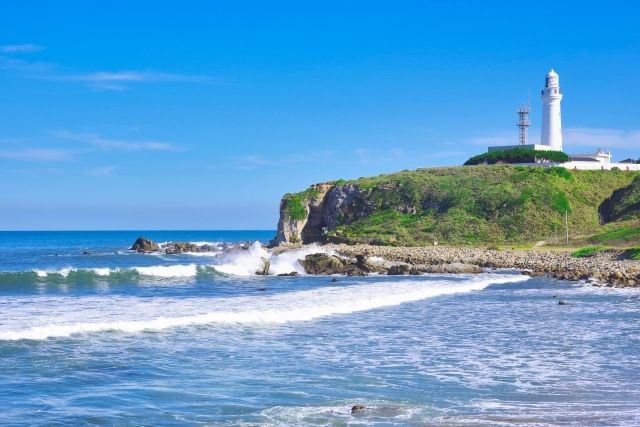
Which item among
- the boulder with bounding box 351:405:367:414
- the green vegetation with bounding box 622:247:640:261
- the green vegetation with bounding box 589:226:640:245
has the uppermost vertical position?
the green vegetation with bounding box 589:226:640:245

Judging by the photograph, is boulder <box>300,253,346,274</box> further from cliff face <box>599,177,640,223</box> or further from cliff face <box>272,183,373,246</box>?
cliff face <box>599,177,640,223</box>

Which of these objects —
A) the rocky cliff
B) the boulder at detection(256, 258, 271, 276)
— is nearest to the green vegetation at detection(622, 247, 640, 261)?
the rocky cliff

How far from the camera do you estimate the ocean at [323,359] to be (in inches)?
474

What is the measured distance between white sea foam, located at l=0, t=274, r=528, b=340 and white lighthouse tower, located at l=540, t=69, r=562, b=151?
5790 cm

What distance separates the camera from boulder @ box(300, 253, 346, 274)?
48.4m

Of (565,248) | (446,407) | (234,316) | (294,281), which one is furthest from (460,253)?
(446,407)

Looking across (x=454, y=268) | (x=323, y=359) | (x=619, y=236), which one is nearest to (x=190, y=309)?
(x=323, y=359)

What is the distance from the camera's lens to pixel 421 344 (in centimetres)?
1884

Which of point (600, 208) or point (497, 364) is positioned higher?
point (600, 208)

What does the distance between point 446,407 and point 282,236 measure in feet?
226

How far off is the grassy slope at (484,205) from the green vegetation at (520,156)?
3992mm

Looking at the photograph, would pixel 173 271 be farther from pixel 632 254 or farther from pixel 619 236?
pixel 619 236

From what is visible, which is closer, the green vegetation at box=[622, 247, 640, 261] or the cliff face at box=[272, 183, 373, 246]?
the green vegetation at box=[622, 247, 640, 261]

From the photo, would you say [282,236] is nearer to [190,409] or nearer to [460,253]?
[460,253]
